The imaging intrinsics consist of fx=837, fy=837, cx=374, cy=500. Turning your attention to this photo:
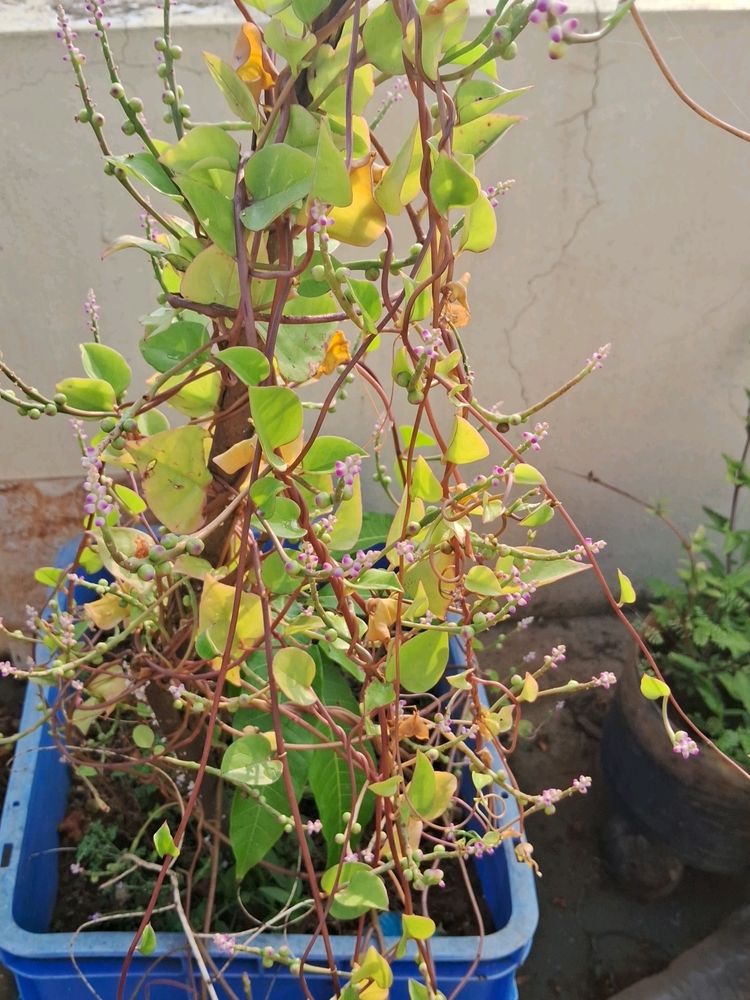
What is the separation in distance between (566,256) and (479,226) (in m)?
0.73

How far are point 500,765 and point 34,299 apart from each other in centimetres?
→ 77

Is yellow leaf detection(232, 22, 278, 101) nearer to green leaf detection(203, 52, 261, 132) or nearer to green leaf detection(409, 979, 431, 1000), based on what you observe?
green leaf detection(203, 52, 261, 132)

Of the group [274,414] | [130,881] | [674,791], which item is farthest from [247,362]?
[674,791]

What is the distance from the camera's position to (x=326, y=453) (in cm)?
51

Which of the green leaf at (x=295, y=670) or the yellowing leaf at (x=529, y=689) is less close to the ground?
the green leaf at (x=295, y=670)

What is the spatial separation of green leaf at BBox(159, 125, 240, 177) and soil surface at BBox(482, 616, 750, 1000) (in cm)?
94

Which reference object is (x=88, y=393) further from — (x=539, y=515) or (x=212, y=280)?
(x=539, y=515)

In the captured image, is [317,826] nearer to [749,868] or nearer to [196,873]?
[196,873]

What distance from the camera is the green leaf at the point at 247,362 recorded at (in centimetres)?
39

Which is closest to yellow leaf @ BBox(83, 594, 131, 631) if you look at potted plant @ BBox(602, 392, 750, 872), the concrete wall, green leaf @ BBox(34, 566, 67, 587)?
green leaf @ BBox(34, 566, 67, 587)

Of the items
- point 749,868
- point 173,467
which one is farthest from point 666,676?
point 173,467

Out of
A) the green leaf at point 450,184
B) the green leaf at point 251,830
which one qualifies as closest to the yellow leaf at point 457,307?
the green leaf at point 450,184

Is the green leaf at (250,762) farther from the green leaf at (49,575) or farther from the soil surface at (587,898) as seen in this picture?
the soil surface at (587,898)

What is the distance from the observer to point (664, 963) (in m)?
1.13
